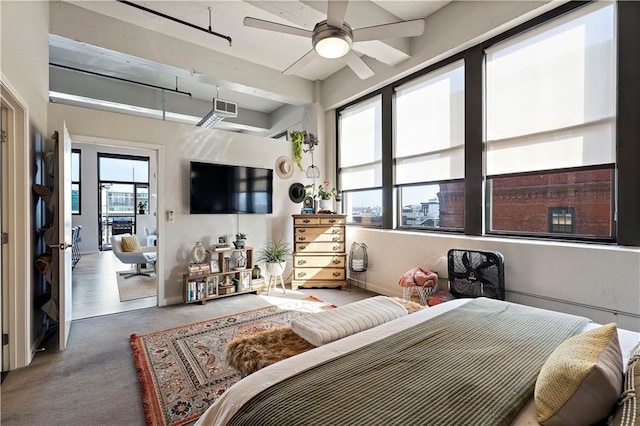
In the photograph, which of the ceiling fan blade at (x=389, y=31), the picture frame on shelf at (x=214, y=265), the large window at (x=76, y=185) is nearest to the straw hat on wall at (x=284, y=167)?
the picture frame on shelf at (x=214, y=265)

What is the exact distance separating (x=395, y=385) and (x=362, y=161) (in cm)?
408

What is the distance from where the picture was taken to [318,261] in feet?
15.0

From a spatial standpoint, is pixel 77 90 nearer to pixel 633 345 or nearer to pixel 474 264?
pixel 474 264

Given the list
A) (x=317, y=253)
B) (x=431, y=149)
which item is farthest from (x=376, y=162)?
(x=317, y=253)

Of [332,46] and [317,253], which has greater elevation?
[332,46]

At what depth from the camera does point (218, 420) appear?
3.22 ft

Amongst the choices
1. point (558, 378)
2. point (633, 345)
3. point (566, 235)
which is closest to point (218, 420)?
point (558, 378)

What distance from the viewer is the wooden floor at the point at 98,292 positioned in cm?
365

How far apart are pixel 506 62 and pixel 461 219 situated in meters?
1.69

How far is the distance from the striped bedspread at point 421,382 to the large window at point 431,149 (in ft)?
7.64

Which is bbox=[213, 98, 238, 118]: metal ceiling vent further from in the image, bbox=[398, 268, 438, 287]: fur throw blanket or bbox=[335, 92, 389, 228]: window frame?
bbox=[398, 268, 438, 287]: fur throw blanket

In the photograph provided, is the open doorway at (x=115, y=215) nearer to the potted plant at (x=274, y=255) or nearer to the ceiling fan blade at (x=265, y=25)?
the potted plant at (x=274, y=255)

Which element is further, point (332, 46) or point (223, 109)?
point (223, 109)

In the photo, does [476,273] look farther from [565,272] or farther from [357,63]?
[357,63]
